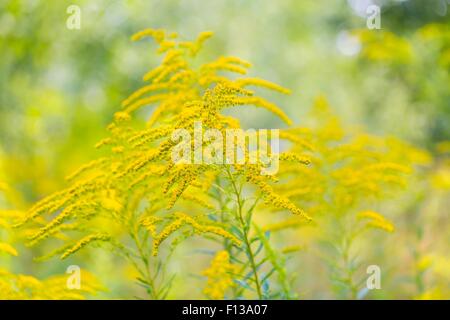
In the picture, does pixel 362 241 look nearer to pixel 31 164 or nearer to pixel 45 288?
pixel 31 164

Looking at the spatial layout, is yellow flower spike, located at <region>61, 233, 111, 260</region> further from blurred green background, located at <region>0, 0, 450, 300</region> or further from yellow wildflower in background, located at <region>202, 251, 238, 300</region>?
blurred green background, located at <region>0, 0, 450, 300</region>

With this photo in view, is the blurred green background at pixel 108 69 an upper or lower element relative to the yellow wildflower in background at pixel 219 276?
upper

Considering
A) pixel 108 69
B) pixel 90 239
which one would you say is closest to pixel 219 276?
pixel 90 239

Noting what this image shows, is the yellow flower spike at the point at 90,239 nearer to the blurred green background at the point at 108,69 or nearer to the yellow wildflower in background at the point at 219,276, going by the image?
the yellow wildflower in background at the point at 219,276

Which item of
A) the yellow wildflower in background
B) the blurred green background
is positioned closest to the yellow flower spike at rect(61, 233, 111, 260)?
the yellow wildflower in background

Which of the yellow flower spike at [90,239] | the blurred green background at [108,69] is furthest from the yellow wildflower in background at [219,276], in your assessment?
the blurred green background at [108,69]

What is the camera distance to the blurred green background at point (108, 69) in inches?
235

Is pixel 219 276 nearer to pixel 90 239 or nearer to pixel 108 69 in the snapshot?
pixel 90 239

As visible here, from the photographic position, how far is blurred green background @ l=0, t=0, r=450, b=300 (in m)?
5.96

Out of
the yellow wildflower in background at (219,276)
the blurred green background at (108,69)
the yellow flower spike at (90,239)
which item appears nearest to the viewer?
the yellow flower spike at (90,239)

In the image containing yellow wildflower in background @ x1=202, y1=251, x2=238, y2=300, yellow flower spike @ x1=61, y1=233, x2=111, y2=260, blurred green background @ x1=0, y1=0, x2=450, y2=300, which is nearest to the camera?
yellow flower spike @ x1=61, y1=233, x2=111, y2=260
